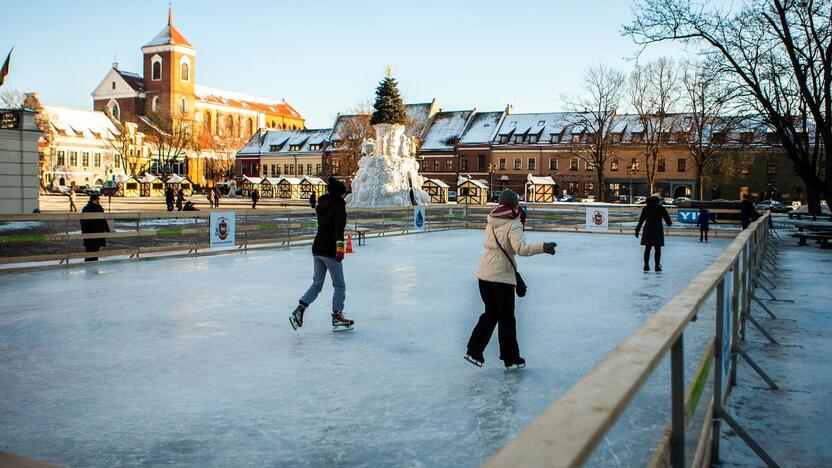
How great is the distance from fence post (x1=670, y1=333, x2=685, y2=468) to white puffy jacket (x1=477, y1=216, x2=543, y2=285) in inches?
154

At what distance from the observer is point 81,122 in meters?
101

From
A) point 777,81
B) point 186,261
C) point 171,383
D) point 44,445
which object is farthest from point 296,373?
point 777,81

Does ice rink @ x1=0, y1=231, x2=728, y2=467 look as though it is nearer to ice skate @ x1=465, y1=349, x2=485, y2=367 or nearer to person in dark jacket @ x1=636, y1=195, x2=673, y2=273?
ice skate @ x1=465, y1=349, x2=485, y2=367

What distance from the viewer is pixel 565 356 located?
7.39 metres

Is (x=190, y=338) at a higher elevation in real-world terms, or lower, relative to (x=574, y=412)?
lower

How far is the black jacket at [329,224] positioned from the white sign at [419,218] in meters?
20.4

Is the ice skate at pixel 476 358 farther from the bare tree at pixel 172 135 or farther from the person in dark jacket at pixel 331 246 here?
the bare tree at pixel 172 135

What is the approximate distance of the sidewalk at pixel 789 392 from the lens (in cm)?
462

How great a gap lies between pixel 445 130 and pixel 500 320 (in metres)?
82.6

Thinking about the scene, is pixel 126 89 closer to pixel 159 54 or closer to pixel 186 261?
pixel 159 54

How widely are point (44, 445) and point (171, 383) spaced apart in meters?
1.63

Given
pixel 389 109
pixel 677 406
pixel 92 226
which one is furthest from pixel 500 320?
pixel 389 109

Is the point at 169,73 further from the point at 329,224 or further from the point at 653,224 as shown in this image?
the point at 329,224

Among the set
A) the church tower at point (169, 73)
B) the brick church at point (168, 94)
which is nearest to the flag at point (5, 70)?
the brick church at point (168, 94)
